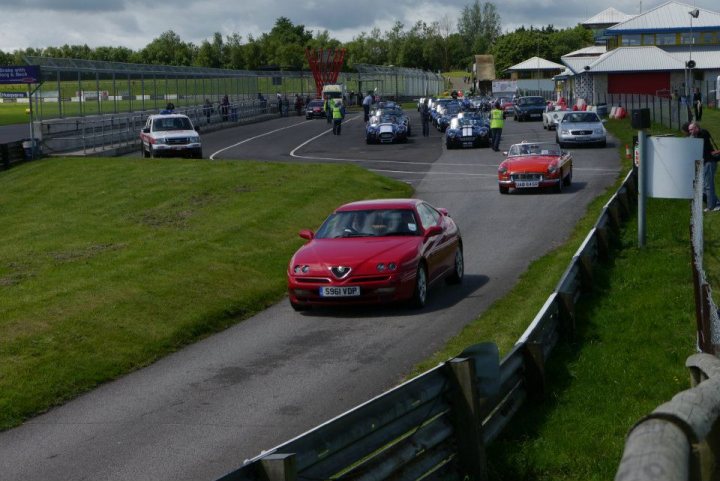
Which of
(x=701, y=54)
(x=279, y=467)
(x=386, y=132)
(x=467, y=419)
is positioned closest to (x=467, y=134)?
(x=386, y=132)

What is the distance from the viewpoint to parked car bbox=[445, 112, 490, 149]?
145 ft

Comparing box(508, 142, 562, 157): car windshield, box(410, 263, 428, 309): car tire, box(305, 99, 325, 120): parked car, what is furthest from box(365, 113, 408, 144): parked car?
box(410, 263, 428, 309): car tire

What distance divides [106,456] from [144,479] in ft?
2.91

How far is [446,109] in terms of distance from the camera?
59469 millimetres

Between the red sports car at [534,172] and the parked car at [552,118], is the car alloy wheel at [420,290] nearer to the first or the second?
the red sports car at [534,172]

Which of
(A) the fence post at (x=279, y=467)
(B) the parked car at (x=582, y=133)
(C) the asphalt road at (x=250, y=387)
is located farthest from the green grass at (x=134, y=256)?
(B) the parked car at (x=582, y=133)

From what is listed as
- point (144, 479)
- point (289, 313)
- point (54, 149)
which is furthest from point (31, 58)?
A: point (144, 479)

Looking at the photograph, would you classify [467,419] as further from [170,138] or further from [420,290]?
[170,138]

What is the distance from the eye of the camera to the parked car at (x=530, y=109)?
66.8m

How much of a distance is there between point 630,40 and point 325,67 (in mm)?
30273

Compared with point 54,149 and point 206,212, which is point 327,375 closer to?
point 206,212

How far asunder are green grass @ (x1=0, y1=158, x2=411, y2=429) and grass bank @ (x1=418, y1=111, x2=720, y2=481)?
4154 millimetres

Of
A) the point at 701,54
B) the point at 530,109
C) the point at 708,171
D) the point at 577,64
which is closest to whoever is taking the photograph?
the point at 708,171

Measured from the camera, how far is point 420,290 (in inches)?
609
